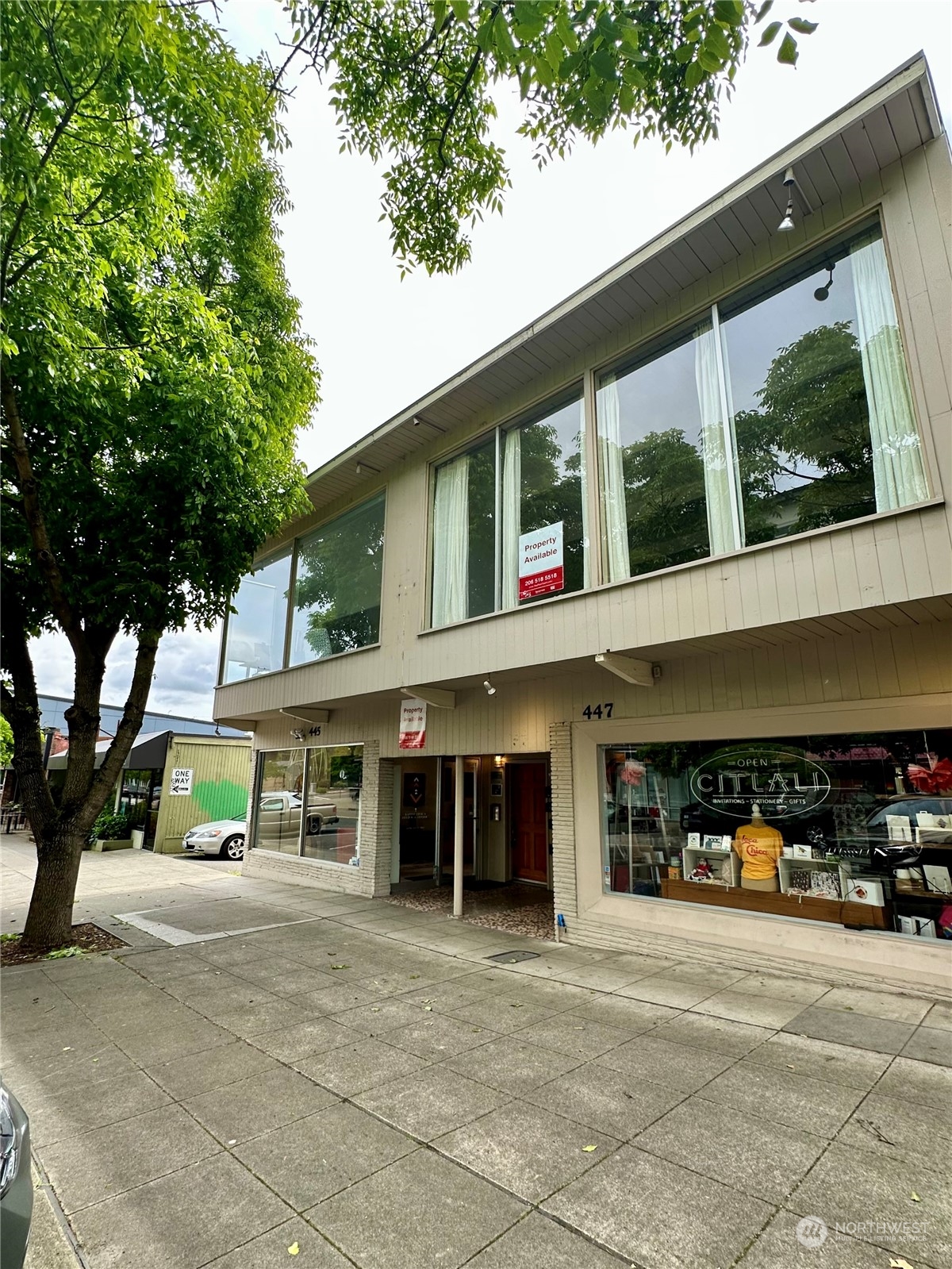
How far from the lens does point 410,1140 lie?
334 cm

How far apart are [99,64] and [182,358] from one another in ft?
10.7

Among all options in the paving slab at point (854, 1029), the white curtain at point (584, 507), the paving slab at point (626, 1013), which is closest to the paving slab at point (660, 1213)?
the paving slab at point (626, 1013)

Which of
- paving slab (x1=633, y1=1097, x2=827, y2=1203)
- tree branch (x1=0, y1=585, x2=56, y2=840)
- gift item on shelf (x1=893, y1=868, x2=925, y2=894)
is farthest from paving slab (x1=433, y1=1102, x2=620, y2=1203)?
tree branch (x1=0, y1=585, x2=56, y2=840)

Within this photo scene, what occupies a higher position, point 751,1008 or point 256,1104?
point 751,1008

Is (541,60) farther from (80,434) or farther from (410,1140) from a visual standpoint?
(80,434)

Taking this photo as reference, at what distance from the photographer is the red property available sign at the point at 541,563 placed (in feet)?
23.5

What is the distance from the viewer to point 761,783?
620 centimetres

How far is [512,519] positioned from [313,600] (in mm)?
5071

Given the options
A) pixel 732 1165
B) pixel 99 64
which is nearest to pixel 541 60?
pixel 99 64

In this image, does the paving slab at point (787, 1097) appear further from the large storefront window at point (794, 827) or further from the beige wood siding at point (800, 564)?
the beige wood siding at point (800, 564)

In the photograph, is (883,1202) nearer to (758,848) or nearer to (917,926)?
(917,926)

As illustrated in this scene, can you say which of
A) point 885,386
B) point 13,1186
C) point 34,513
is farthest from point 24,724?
point 885,386

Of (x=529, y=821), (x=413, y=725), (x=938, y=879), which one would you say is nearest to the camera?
(x=938, y=879)

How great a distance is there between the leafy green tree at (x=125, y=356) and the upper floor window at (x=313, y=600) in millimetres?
1895
